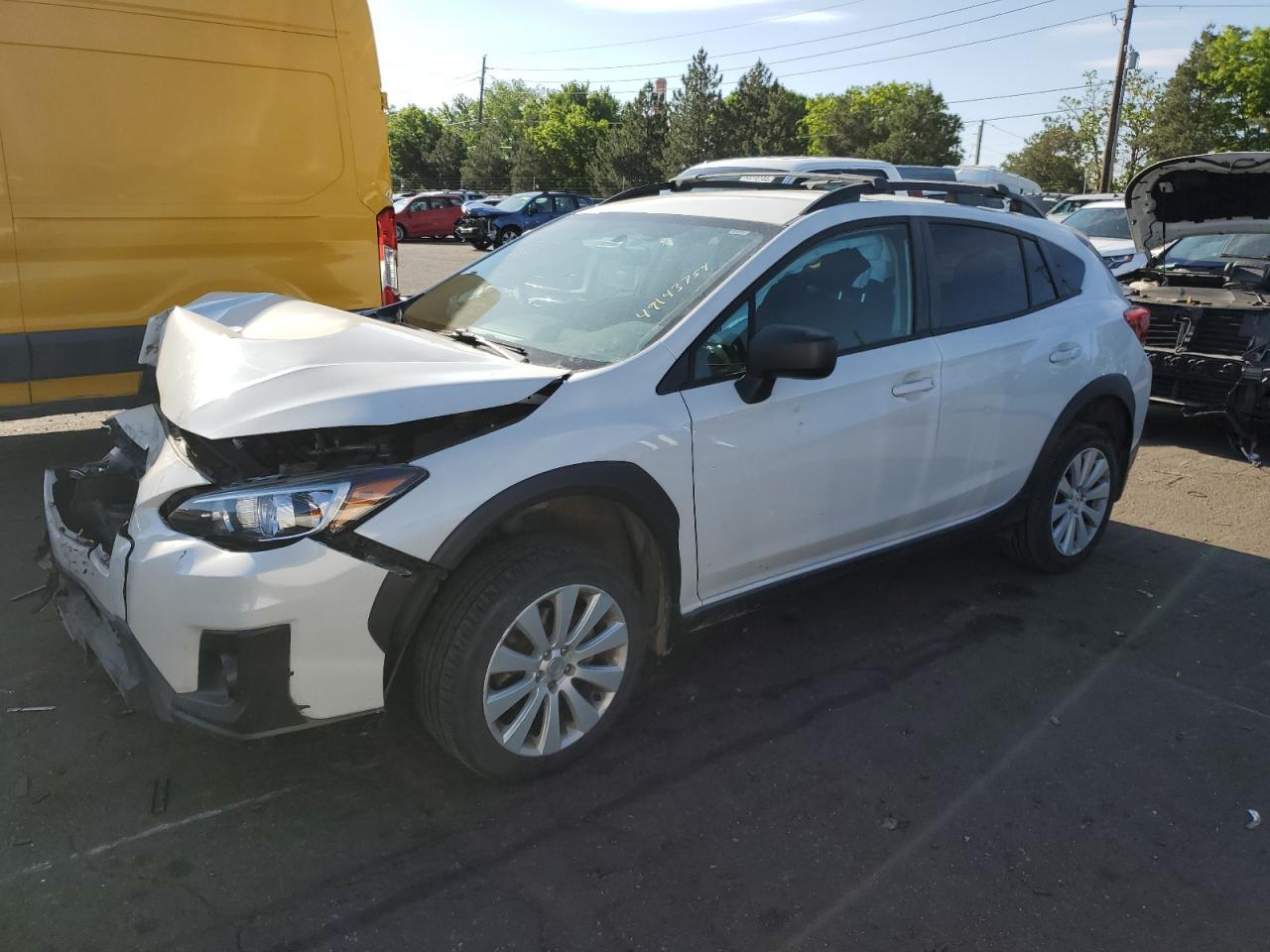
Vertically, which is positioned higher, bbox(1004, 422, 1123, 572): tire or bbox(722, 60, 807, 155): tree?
bbox(722, 60, 807, 155): tree

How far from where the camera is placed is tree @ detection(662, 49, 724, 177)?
52062mm

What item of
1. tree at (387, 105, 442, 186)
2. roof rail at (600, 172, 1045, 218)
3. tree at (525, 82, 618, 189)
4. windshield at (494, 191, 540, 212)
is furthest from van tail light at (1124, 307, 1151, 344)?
tree at (387, 105, 442, 186)

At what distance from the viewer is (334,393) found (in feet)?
8.55

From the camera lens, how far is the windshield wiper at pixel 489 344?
3240 mm

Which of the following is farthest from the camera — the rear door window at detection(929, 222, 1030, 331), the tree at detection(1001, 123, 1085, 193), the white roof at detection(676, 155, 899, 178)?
the tree at detection(1001, 123, 1085, 193)

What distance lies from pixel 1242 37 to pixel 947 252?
56.3m

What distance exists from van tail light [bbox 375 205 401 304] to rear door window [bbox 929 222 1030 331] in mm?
3336

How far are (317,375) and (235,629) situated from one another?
2.44 feet

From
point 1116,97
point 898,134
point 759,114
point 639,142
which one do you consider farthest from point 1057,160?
point 1116,97

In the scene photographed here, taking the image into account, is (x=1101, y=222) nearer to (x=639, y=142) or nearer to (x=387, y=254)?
(x=387, y=254)

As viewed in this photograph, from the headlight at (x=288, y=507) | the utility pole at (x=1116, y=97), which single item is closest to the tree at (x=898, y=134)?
the utility pole at (x=1116, y=97)

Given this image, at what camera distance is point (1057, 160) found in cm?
6719

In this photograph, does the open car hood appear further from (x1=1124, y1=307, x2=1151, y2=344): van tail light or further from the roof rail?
the roof rail

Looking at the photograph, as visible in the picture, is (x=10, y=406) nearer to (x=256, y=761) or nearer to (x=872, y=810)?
(x=256, y=761)
